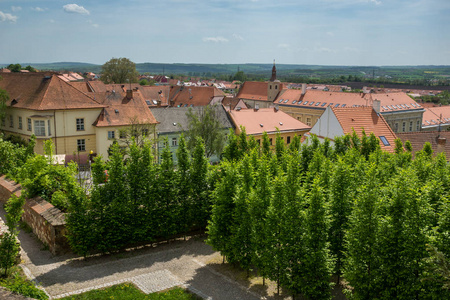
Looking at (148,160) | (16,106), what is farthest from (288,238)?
(16,106)

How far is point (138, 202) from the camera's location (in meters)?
23.7

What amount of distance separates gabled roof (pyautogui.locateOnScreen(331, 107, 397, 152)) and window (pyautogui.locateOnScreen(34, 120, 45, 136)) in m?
30.7

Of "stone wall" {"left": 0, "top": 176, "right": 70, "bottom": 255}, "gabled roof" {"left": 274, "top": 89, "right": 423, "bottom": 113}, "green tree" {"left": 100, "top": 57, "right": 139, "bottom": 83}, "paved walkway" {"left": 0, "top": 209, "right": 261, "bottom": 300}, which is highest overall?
"green tree" {"left": 100, "top": 57, "right": 139, "bottom": 83}

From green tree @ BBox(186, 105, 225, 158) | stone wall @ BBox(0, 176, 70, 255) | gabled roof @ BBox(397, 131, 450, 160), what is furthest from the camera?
green tree @ BBox(186, 105, 225, 158)

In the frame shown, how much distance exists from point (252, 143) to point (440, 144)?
60.2 feet

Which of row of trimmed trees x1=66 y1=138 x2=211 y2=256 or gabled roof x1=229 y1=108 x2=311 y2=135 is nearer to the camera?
row of trimmed trees x1=66 y1=138 x2=211 y2=256

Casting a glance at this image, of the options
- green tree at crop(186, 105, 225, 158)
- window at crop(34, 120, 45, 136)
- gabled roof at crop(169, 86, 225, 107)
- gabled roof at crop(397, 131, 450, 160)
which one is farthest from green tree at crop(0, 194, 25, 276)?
gabled roof at crop(169, 86, 225, 107)

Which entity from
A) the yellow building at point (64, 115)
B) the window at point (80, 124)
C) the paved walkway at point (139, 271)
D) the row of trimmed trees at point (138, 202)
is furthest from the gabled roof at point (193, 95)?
the paved walkway at point (139, 271)

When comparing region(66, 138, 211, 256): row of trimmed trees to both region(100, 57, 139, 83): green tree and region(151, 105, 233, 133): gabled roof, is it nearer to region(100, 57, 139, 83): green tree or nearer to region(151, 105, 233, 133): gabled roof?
region(151, 105, 233, 133): gabled roof

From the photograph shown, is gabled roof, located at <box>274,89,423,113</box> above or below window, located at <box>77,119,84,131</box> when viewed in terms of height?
above

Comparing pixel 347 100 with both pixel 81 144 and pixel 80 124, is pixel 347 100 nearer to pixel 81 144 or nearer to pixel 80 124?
pixel 80 124

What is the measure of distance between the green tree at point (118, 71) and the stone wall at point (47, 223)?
3475 inches

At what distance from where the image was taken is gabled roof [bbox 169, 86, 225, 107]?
101 m

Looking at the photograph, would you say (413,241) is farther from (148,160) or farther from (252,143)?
(252,143)
